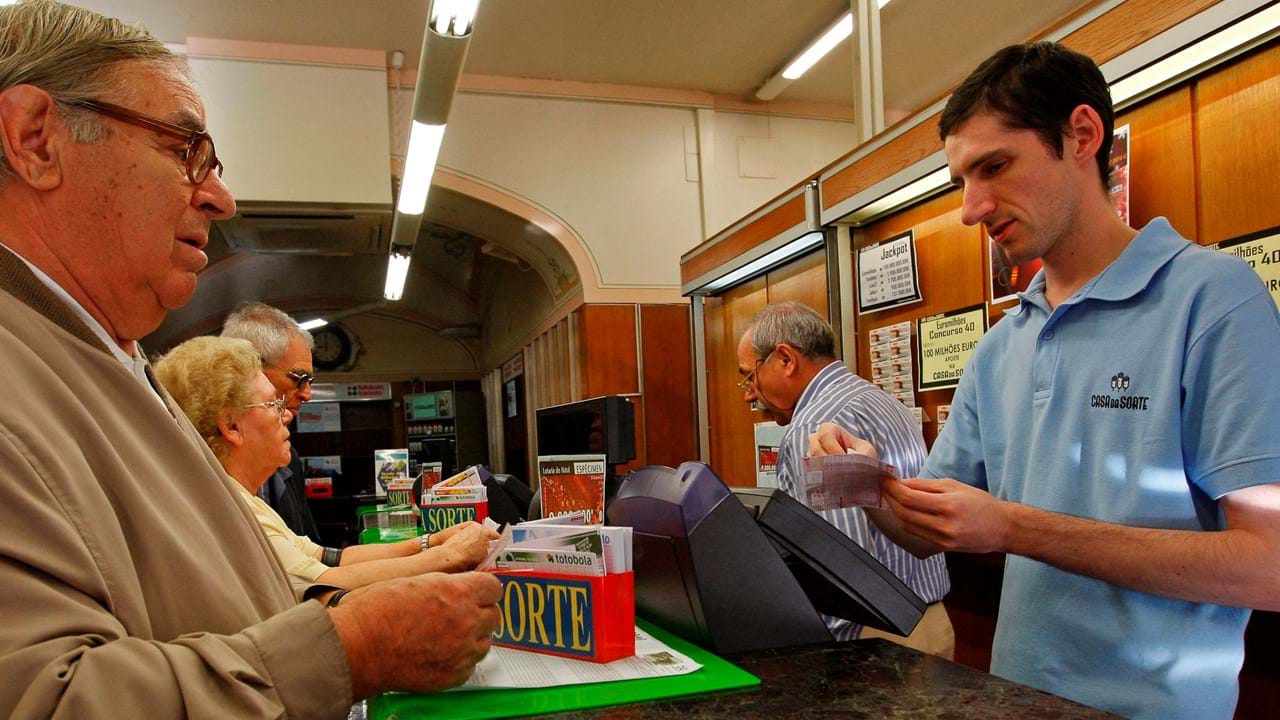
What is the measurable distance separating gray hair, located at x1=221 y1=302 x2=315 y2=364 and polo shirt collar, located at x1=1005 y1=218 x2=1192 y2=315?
8.24 ft

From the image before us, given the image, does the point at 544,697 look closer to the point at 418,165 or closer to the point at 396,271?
the point at 418,165

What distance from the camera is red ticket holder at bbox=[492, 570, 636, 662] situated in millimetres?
1052

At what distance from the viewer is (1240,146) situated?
212 centimetres

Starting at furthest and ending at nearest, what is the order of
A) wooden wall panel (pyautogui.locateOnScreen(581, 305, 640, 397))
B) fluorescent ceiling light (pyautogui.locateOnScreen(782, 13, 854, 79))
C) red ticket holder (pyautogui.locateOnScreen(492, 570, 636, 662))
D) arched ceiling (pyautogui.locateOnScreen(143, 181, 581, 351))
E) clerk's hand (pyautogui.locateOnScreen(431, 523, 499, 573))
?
1. arched ceiling (pyautogui.locateOnScreen(143, 181, 581, 351))
2. wooden wall panel (pyautogui.locateOnScreen(581, 305, 640, 397))
3. fluorescent ceiling light (pyautogui.locateOnScreen(782, 13, 854, 79))
4. clerk's hand (pyautogui.locateOnScreen(431, 523, 499, 573))
5. red ticket holder (pyautogui.locateOnScreen(492, 570, 636, 662))

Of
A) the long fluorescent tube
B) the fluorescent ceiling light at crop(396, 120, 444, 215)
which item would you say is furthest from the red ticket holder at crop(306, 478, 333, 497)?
the fluorescent ceiling light at crop(396, 120, 444, 215)

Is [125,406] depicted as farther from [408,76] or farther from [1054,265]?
[408,76]

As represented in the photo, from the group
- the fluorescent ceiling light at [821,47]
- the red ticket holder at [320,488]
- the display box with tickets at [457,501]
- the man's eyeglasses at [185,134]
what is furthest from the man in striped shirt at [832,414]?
the red ticket holder at [320,488]

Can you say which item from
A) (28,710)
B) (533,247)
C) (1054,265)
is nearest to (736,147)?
(533,247)

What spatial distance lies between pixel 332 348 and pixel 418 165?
967 cm

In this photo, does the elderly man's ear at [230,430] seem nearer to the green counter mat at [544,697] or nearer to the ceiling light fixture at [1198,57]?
the green counter mat at [544,697]

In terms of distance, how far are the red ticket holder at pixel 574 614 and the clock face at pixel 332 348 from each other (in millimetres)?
14153

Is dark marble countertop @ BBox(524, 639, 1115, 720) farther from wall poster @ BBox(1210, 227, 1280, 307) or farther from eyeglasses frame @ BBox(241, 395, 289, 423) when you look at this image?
eyeglasses frame @ BBox(241, 395, 289, 423)

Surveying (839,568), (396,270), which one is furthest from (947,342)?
(396,270)

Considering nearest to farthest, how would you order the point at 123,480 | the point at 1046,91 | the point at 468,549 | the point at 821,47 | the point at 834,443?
the point at 123,480 < the point at 1046,91 < the point at 834,443 < the point at 468,549 < the point at 821,47
